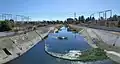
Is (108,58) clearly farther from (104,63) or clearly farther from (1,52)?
(1,52)

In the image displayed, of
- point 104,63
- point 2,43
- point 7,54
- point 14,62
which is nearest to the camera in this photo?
point 104,63

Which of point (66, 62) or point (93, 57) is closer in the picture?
point (66, 62)

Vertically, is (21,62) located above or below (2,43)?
below

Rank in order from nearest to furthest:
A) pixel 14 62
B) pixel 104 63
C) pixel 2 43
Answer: pixel 104 63
pixel 14 62
pixel 2 43

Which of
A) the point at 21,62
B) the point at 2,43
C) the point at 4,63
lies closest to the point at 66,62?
the point at 21,62

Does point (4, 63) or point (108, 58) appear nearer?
point (4, 63)

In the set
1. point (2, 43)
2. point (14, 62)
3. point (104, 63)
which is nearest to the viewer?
point (104, 63)

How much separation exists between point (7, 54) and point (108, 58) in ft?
63.0

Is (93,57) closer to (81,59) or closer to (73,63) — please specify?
(81,59)

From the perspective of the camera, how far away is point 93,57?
35219 millimetres

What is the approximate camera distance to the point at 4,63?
31.9m

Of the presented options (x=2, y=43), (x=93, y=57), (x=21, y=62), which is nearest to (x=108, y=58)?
(x=93, y=57)

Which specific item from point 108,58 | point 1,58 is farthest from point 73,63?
point 1,58

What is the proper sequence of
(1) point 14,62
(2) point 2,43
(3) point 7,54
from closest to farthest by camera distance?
1. (1) point 14,62
2. (3) point 7,54
3. (2) point 2,43
